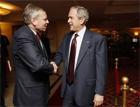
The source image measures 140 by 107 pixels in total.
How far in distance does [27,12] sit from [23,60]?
20.3 inches

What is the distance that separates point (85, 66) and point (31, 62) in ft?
2.02

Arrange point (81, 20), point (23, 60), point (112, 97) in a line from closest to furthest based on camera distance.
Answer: point (23, 60), point (81, 20), point (112, 97)

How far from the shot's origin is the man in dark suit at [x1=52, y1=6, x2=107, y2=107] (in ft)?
5.92

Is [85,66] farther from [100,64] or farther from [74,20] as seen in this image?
[74,20]

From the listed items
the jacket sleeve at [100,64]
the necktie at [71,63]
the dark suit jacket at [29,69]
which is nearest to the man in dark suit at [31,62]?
the dark suit jacket at [29,69]

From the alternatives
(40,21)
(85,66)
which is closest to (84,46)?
(85,66)

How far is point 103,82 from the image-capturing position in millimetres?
1808

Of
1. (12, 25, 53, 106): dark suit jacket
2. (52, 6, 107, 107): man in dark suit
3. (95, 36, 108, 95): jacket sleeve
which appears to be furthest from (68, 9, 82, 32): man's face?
(12, 25, 53, 106): dark suit jacket

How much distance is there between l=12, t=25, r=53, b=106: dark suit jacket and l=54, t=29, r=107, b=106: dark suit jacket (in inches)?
14.3

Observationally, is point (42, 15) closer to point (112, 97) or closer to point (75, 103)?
point (75, 103)

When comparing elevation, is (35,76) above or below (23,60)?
below

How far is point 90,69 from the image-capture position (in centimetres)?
183

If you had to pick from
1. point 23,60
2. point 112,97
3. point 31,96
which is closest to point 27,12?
point 23,60

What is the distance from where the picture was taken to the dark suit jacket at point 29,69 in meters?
1.55
